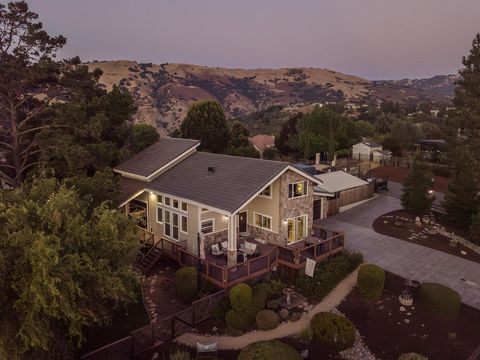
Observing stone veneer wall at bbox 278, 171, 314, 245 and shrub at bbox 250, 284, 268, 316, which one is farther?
stone veneer wall at bbox 278, 171, 314, 245

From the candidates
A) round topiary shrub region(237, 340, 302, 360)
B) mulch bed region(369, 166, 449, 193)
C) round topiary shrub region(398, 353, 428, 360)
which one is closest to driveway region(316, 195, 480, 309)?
round topiary shrub region(398, 353, 428, 360)

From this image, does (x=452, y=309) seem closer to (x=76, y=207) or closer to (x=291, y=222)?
(x=291, y=222)

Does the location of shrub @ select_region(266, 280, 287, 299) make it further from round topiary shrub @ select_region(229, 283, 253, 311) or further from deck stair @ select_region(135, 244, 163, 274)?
deck stair @ select_region(135, 244, 163, 274)

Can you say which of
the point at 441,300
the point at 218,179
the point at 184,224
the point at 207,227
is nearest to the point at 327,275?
the point at 441,300

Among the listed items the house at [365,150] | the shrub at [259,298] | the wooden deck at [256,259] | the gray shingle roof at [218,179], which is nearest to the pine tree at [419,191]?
the wooden deck at [256,259]

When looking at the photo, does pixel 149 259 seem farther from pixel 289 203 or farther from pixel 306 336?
pixel 306 336

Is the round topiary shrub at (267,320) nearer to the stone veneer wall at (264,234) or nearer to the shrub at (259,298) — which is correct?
the shrub at (259,298)
